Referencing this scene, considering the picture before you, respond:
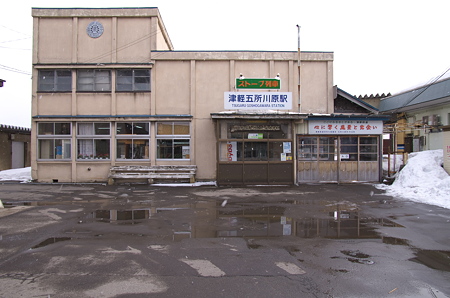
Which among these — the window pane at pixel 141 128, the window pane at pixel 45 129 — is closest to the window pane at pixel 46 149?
the window pane at pixel 45 129

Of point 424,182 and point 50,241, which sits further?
point 424,182

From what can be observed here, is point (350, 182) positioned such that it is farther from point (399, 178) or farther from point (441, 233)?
point (441, 233)

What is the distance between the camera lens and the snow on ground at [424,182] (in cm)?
1089

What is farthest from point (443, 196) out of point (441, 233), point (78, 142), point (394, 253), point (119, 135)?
point (78, 142)

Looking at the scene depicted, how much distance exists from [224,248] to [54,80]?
15.2 metres

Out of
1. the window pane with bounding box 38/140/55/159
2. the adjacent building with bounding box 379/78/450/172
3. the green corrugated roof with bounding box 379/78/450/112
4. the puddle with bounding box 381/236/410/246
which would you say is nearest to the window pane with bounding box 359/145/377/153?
the adjacent building with bounding box 379/78/450/172

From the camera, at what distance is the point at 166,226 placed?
766 centimetres

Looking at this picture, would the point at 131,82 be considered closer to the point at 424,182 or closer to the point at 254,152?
the point at 254,152

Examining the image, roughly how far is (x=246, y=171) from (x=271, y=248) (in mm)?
9587

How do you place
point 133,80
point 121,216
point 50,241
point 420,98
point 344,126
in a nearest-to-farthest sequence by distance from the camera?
point 50,241
point 121,216
point 344,126
point 133,80
point 420,98

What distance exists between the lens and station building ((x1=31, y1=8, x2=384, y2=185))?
16.1 meters

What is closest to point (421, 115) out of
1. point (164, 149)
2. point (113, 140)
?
point (164, 149)

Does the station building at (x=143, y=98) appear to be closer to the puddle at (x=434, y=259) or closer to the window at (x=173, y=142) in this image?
the window at (x=173, y=142)

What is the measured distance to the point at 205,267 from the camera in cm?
501
